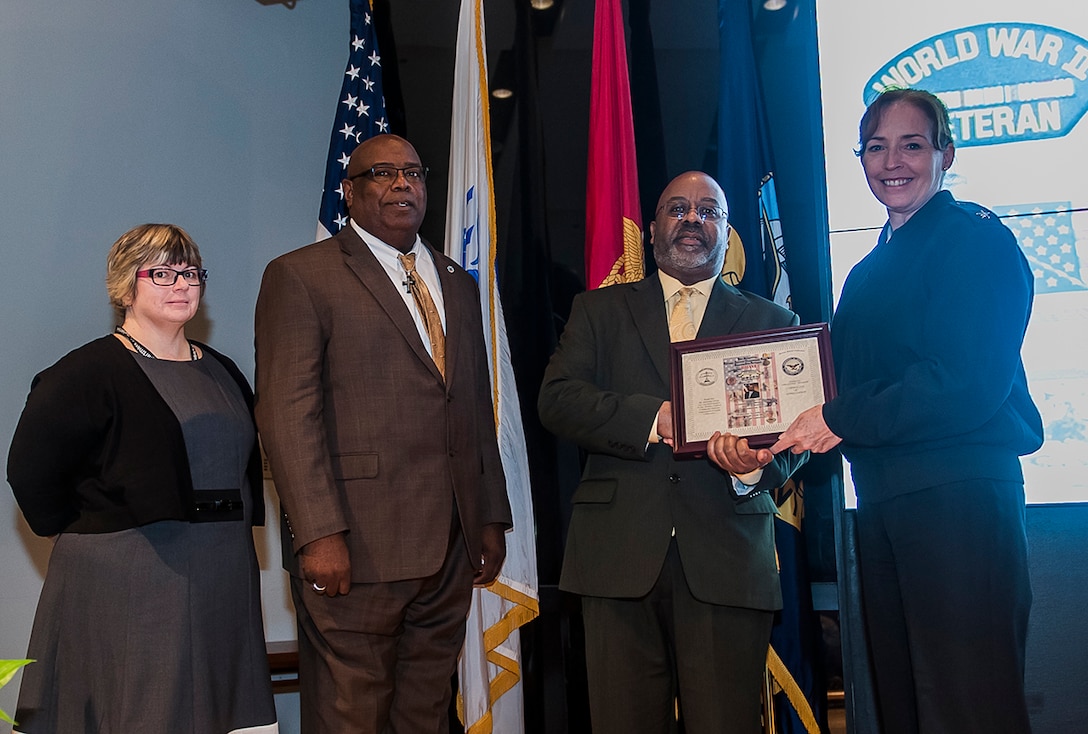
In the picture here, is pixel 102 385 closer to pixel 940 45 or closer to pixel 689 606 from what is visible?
pixel 689 606

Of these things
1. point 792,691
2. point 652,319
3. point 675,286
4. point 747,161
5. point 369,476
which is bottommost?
point 792,691

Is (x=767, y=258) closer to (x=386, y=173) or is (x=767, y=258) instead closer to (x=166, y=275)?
(x=386, y=173)

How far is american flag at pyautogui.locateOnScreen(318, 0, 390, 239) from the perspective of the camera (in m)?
3.73

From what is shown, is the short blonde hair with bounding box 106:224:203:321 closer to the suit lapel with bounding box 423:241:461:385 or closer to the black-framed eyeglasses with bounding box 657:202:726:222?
the suit lapel with bounding box 423:241:461:385

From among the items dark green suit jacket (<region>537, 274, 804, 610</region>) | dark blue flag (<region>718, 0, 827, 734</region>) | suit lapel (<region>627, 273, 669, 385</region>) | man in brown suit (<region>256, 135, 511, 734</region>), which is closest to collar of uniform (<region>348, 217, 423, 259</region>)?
man in brown suit (<region>256, 135, 511, 734</region>)

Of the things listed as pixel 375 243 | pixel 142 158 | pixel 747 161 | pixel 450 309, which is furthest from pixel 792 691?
pixel 142 158

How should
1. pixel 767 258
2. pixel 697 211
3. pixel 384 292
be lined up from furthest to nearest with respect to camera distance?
pixel 767 258 < pixel 697 211 < pixel 384 292

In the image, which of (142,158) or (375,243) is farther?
(142,158)

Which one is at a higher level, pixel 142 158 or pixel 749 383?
pixel 142 158

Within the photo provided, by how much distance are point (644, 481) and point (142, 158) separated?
226 cm

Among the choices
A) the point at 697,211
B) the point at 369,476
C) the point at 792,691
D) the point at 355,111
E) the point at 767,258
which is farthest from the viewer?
the point at 355,111

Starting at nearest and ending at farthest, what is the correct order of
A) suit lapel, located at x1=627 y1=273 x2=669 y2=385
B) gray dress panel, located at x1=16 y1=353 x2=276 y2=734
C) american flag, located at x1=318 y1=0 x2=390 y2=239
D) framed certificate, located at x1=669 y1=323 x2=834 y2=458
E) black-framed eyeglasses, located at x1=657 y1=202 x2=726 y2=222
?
gray dress panel, located at x1=16 y1=353 x2=276 y2=734 → framed certificate, located at x1=669 y1=323 x2=834 y2=458 → suit lapel, located at x1=627 y1=273 x2=669 y2=385 → black-framed eyeglasses, located at x1=657 y1=202 x2=726 y2=222 → american flag, located at x1=318 y1=0 x2=390 y2=239

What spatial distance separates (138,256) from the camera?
251cm

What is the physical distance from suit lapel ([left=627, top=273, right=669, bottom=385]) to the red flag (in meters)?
0.64
